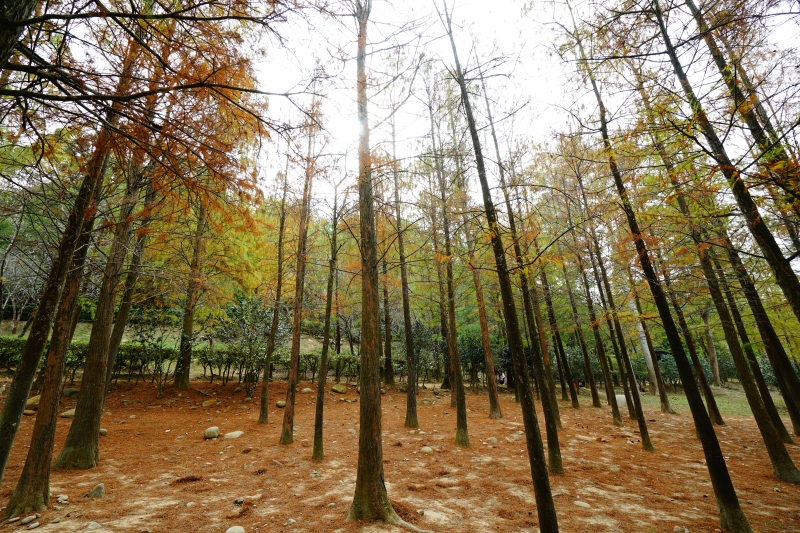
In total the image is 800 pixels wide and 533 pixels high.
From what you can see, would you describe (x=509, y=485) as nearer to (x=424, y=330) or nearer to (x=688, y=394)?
(x=688, y=394)

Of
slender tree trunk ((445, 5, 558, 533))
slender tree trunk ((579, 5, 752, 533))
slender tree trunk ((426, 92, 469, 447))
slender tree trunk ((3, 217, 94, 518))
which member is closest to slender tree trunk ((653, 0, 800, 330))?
slender tree trunk ((579, 5, 752, 533))

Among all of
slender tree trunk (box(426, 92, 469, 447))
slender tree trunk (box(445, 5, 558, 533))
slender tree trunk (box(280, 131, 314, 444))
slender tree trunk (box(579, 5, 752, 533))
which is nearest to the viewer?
slender tree trunk (box(445, 5, 558, 533))

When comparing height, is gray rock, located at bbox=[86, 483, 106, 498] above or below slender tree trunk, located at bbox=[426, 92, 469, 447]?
below

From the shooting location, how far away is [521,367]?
12.5ft

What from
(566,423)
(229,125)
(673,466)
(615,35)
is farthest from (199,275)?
(566,423)

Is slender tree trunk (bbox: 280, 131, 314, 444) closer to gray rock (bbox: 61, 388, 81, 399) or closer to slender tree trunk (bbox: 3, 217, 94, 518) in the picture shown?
slender tree trunk (bbox: 3, 217, 94, 518)

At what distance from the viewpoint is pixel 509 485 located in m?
5.56

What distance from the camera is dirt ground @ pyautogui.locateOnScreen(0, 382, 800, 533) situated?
418cm

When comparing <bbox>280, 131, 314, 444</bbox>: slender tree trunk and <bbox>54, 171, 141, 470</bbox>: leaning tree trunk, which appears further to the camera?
<bbox>280, 131, 314, 444</bbox>: slender tree trunk

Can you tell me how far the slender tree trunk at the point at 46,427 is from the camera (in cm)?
416

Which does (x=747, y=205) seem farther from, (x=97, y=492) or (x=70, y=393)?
(x=70, y=393)

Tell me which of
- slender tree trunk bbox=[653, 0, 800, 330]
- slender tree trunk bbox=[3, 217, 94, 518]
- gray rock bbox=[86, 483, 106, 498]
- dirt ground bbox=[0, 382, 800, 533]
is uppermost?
slender tree trunk bbox=[653, 0, 800, 330]

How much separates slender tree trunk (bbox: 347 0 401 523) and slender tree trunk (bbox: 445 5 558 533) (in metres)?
1.70

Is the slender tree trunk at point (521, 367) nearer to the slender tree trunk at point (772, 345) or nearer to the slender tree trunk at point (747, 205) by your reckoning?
the slender tree trunk at point (747, 205)
